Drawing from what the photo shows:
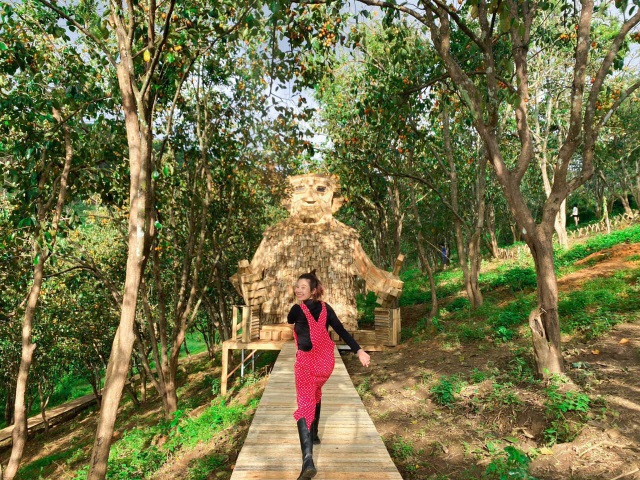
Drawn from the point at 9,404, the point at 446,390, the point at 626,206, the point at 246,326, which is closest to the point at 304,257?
the point at 246,326

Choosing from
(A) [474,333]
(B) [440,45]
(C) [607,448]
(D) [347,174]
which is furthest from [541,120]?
(C) [607,448]

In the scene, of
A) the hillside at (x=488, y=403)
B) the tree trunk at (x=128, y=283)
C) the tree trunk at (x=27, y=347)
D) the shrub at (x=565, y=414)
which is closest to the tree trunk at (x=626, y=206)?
the hillside at (x=488, y=403)

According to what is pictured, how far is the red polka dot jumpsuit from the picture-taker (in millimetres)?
3946

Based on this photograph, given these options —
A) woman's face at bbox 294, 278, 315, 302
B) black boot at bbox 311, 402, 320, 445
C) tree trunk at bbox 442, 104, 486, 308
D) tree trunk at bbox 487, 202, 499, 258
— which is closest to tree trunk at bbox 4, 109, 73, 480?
woman's face at bbox 294, 278, 315, 302

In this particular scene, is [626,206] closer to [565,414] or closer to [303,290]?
[565,414]

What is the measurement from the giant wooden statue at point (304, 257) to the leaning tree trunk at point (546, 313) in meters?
4.09

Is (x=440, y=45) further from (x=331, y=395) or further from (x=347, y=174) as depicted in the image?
(x=347, y=174)

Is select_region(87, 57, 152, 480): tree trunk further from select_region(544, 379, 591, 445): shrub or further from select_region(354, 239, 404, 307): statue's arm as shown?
select_region(354, 239, 404, 307): statue's arm

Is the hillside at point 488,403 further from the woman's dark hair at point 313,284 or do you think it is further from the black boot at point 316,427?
the woman's dark hair at point 313,284

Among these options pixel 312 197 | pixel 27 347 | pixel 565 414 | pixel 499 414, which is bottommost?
pixel 499 414

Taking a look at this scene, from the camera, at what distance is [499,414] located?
560 centimetres

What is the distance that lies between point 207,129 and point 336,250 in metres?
4.92

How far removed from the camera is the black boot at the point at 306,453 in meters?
3.55

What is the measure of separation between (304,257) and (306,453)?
20.4 feet
